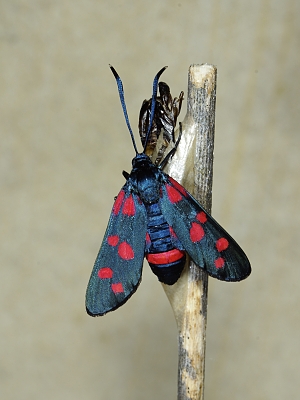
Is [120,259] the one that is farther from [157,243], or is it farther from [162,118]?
[162,118]

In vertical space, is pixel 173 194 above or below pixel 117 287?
above

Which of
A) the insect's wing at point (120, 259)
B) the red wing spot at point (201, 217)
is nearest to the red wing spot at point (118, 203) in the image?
the insect's wing at point (120, 259)

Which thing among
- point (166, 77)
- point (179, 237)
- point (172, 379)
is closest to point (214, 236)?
point (179, 237)

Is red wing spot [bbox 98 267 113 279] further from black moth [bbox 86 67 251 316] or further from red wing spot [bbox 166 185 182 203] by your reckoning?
red wing spot [bbox 166 185 182 203]

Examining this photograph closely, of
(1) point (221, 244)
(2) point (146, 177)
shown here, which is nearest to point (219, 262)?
(1) point (221, 244)

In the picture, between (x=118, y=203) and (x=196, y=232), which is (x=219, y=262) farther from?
(x=118, y=203)

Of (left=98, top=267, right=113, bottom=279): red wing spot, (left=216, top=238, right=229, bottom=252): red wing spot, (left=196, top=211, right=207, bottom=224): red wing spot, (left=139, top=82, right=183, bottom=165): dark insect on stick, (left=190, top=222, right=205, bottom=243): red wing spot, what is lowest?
(left=98, top=267, right=113, bottom=279): red wing spot

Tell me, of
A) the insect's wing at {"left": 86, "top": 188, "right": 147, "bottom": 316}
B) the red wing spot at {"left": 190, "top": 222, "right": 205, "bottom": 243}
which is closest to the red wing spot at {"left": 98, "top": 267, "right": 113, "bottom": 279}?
the insect's wing at {"left": 86, "top": 188, "right": 147, "bottom": 316}
